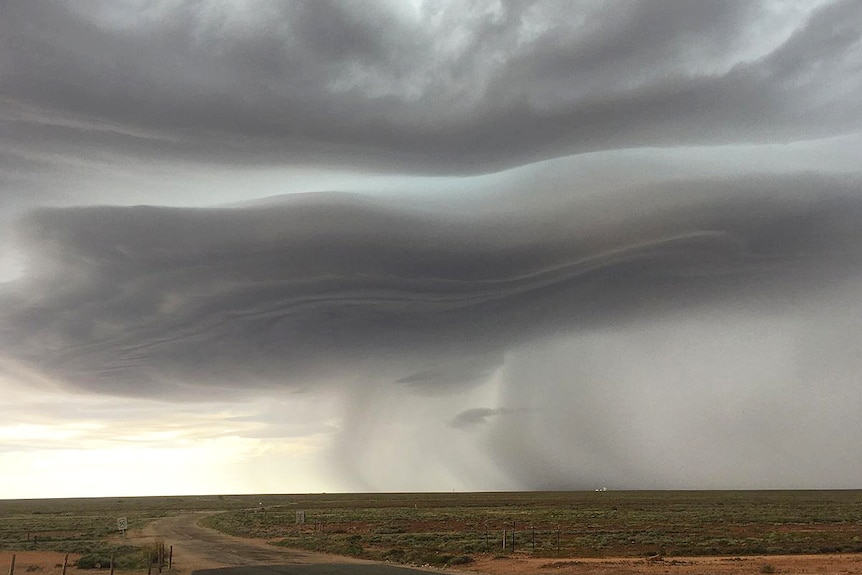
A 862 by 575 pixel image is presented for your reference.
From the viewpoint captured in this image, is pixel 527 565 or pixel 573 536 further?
pixel 573 536

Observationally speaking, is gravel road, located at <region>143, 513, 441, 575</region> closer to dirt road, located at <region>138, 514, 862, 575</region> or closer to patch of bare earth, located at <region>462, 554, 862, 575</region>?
dirt road, located at <region>138, 514, 862, 575</region>

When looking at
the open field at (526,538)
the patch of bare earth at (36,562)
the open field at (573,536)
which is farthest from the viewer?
the open field at (573,536)

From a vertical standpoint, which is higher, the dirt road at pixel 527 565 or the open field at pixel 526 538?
the open field at pixel 526 538

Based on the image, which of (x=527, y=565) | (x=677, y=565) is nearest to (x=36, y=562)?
(x=527, y=565)

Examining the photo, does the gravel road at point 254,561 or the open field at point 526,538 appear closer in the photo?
the gravel road at point 254,561

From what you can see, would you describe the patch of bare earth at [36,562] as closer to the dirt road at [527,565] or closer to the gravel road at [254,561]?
the gravel road at [254,561]

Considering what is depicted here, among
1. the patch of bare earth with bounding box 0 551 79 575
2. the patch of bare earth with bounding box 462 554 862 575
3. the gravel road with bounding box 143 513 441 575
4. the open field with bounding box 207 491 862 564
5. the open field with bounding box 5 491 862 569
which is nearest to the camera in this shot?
the patch of bare earth with bounding box 462 554 862 575

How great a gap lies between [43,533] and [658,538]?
212 feet

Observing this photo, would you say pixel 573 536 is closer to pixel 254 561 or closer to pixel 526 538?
pixel 526 538

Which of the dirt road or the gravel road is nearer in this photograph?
the dirt road

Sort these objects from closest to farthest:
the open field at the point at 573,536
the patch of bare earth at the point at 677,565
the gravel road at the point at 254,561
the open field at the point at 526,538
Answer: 1. the patch of bare earth at the point at 677,565
2. the gravel road at the point at 254,561
3. the open field at the point at 526,538
4. the open field at the point at 573,536

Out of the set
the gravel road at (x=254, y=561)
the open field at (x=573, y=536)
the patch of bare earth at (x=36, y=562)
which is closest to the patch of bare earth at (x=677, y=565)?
the open field at (x=573, y=536)

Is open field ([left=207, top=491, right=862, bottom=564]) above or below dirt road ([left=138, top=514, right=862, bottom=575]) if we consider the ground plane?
above

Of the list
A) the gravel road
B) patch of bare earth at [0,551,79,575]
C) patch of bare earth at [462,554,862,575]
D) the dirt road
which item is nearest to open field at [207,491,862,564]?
patch of bare earth at [462,554,862,575]
